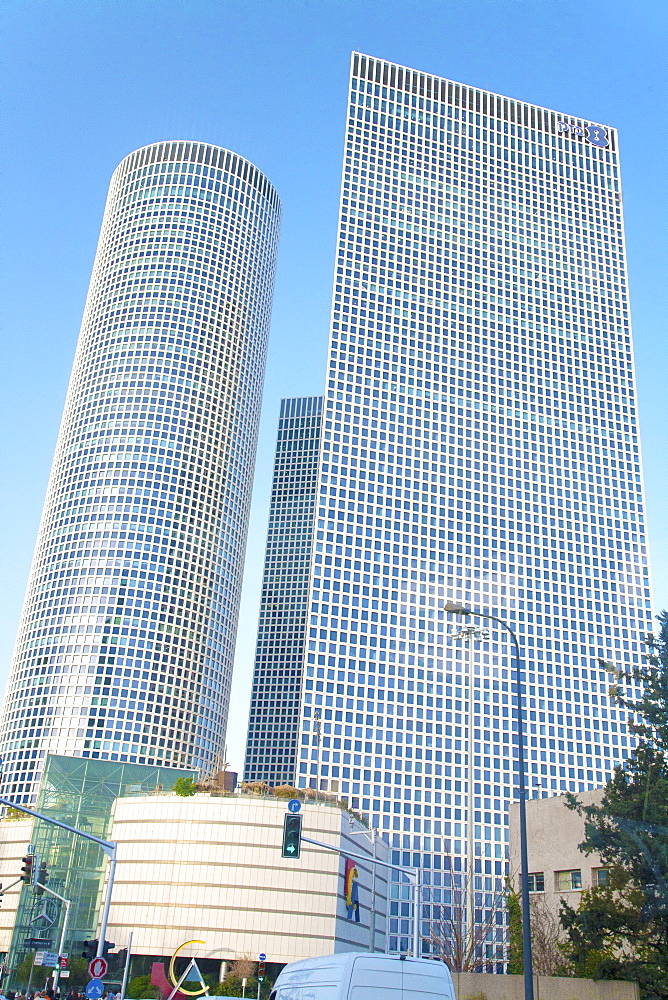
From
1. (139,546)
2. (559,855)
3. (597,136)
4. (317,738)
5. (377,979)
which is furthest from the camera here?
(597,136)

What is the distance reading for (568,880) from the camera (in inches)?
1981

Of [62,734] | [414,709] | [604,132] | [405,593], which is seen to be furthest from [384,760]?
[604,132]

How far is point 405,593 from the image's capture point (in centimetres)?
15012

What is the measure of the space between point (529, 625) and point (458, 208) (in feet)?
262

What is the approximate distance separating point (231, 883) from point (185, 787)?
909cm

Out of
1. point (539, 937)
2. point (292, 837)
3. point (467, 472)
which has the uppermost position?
point (467, 472)

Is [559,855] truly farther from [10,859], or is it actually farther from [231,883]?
[10,859]

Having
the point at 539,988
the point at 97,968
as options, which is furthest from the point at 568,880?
the point at 97,968

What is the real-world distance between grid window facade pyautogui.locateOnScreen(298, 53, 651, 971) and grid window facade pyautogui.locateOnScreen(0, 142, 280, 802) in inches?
1676

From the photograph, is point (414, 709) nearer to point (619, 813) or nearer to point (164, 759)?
point (164, 759)

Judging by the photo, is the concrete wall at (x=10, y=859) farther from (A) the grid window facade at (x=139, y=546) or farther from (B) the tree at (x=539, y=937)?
(B) the tree at (x=539, y=937)

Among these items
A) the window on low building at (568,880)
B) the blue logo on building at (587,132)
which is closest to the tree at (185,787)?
the window on low building at (568,880)

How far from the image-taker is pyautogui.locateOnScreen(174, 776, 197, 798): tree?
79819 millimetres

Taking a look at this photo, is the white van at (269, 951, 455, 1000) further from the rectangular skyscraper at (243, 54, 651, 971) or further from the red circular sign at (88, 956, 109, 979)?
the rectangular skyscraper at (243, 54, 651, 971)
